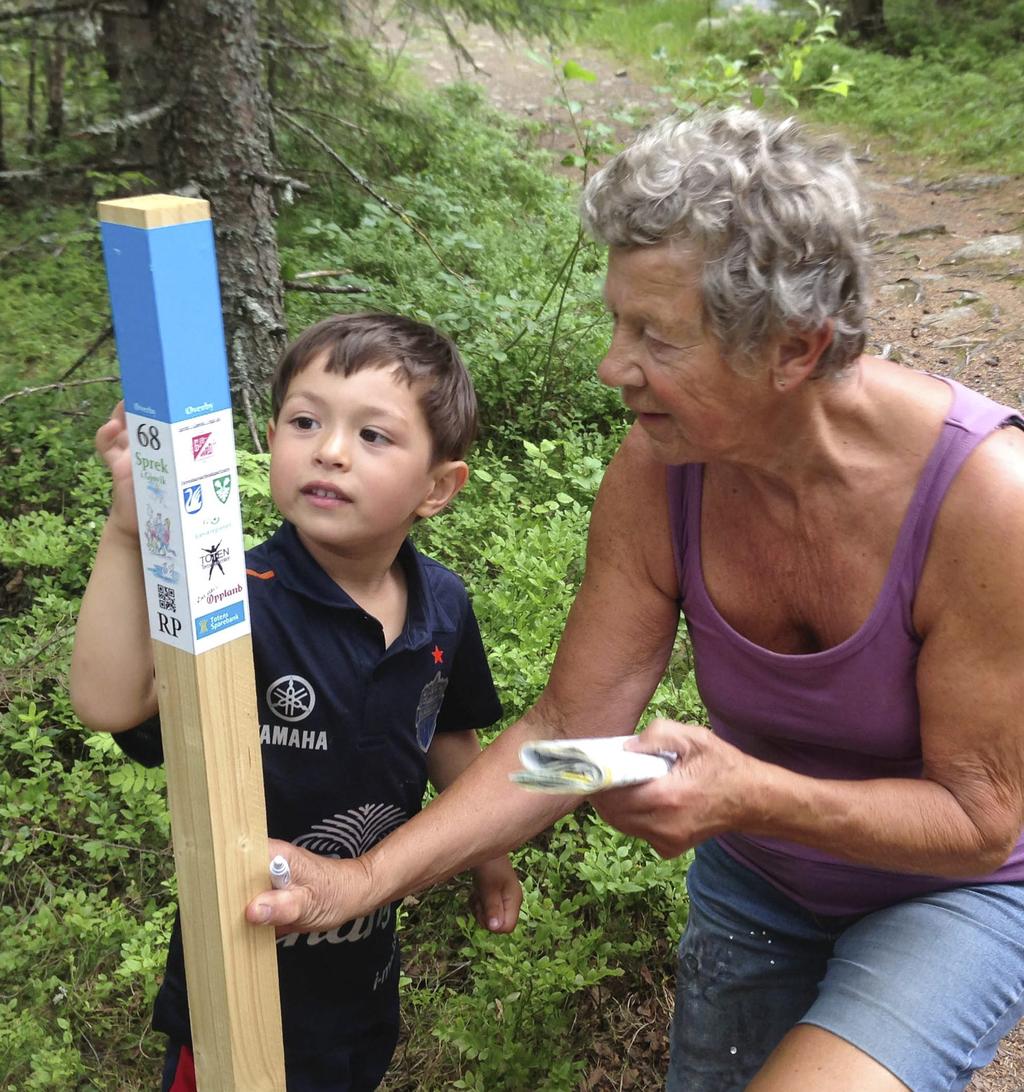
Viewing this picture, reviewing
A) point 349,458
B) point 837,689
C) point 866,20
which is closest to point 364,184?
point 349,458

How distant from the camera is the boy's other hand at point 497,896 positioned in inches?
88.6

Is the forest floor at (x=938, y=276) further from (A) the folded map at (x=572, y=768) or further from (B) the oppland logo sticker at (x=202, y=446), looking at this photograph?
(B) the oppland logo sticker at (x=202, y=446)

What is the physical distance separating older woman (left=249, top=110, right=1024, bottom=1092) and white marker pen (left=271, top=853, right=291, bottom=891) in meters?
0.03

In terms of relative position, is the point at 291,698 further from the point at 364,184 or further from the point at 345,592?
the point at 364,184

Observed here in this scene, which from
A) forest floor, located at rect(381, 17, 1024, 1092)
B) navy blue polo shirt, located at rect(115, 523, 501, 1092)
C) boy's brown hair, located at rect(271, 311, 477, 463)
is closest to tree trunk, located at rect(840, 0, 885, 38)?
forest floor, located at rect(381, 17, 1024, 1092)

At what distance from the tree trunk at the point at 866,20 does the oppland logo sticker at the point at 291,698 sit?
13.0m

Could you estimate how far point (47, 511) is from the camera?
4219mm

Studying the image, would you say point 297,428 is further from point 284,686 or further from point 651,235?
point 651,235

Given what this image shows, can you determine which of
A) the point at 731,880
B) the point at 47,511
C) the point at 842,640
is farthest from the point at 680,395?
the point at 47,511

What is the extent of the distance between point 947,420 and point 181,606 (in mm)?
1251

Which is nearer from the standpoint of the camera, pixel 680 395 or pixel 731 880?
pixel 680 395

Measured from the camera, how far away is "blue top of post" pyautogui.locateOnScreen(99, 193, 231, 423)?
126cm

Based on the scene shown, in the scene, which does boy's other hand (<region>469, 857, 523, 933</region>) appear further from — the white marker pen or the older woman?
the white marker pen

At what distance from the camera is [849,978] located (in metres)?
1.89
